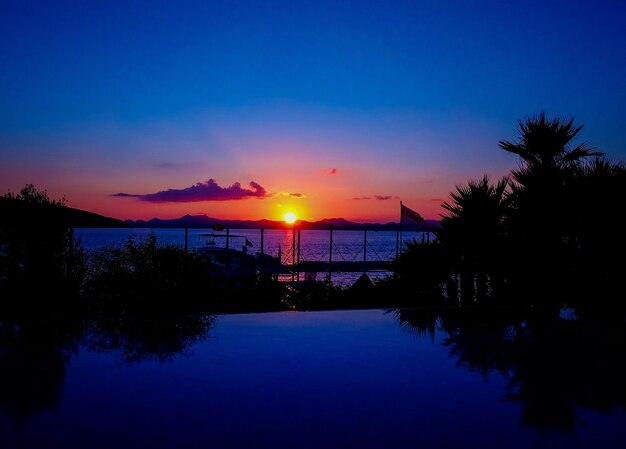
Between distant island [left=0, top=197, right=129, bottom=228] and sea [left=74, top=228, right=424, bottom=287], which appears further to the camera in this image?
sea [left=74, top=228, right=424, bottom=287]

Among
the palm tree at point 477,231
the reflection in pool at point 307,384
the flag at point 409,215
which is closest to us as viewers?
the reflection in pool at point 307,384

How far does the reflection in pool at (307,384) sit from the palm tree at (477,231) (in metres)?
3.17

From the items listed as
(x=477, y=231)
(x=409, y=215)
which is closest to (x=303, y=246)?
(x=409, y=215)

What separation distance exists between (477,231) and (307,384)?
259 inches

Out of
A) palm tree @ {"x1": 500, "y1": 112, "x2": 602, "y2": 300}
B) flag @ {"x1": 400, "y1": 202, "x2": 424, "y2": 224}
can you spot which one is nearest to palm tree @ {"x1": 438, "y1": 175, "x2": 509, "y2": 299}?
palm tree @ {"x1": 500, "y1": 112, "x2": 602, "y2": 300}

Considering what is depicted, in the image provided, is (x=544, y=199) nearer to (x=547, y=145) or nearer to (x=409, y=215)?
(x=547, y=145)

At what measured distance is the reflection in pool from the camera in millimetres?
2873

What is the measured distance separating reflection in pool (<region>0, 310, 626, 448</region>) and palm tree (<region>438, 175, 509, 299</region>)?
3165mm

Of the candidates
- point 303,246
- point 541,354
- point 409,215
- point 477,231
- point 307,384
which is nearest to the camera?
point 307,384

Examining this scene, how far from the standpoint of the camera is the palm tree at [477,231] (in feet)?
30.3

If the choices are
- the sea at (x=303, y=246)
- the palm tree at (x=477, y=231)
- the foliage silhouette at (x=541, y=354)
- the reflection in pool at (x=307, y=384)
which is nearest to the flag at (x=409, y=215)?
the sea at (x=303, y=246)

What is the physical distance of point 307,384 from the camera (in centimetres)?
381

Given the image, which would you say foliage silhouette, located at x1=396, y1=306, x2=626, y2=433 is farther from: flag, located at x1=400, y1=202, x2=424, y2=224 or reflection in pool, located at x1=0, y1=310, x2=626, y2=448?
flag, located at x1=400, y1=202, x2=424, y2=224

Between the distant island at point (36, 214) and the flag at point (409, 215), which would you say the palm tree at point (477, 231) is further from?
the flag at point (409, 215)
